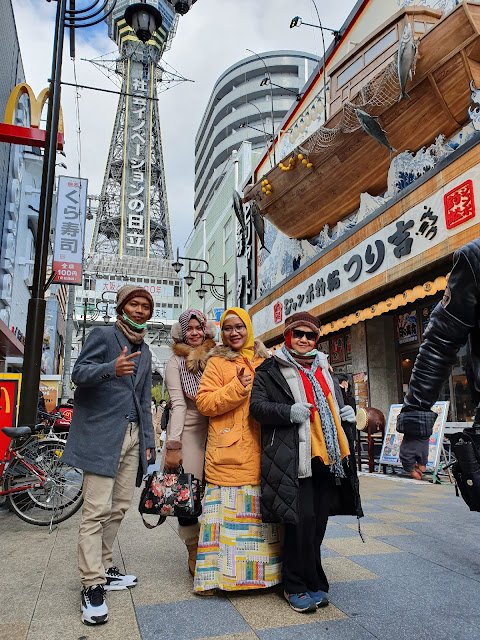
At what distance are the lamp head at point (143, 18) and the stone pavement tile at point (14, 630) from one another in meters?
7.81

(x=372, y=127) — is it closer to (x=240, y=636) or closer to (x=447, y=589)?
(x=447, y=589)

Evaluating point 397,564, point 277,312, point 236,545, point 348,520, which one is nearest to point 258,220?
point 277,312

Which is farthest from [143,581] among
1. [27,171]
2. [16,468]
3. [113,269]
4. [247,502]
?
[113,269]

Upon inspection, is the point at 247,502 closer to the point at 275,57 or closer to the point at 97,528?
the point at 97,528

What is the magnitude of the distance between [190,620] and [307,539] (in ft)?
2.58

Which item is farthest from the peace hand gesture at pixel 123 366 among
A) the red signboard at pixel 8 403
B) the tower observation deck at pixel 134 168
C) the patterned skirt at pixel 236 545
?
the tower observation deck at pixel 134 168

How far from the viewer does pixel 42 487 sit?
5109 millimetres

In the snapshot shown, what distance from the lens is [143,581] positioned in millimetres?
3314

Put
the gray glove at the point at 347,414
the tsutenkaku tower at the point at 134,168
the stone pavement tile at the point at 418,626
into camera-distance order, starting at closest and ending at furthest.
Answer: the stone pavement tile at the point at 418,626 < the gray glove at the point at 347,414 < the tsutenkaku tower at the point at 134,168

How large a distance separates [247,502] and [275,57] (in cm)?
6641

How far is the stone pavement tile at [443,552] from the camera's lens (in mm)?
3555

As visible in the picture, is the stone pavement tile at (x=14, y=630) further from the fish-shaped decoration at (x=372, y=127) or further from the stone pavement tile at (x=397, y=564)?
the fish-shaped decoration at (x=372, y=127)

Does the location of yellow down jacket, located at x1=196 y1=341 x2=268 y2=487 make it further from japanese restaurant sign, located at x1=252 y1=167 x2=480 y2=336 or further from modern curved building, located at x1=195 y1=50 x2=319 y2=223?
modern curved building, located at x1=195 y1=50 x2=319 y2=223

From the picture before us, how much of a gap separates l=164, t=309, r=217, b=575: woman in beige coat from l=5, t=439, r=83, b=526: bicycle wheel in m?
2.08
